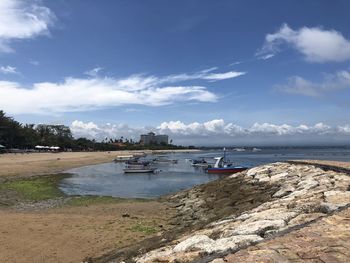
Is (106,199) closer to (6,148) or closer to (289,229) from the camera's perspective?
(289,229)

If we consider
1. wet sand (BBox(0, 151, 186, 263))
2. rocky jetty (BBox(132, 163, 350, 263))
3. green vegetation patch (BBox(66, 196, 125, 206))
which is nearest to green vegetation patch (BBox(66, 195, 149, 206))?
green vegetation patch (BBox(66, 196, 125, 206))

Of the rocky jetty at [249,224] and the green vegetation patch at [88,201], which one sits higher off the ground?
the rocky jetty at [249,224]

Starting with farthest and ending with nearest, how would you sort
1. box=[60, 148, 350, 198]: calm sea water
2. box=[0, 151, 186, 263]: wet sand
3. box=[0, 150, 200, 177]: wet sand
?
box=[0, 150, 200, 177]: wet sand
box=[60, 148, 350, 198]: calm sea water
box=[0, 151, 186, 263]: wet sand

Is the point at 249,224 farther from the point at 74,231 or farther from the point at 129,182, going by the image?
the point at 129,182

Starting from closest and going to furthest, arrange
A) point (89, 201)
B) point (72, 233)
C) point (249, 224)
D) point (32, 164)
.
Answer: point (249, 224) < point (72, 233) < point (89, 201) < point (32, 164)

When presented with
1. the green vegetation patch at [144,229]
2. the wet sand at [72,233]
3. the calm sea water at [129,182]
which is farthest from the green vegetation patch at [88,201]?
the green vegetation patch at [144,229]

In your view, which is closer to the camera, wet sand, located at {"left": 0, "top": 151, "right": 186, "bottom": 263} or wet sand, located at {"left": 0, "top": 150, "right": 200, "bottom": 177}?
wet sand, located at {"left": 0, "top": 151, "right": 186, "bottom": 263}

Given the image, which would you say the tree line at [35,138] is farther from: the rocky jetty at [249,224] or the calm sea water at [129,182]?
the rocky jetty at [249,224]

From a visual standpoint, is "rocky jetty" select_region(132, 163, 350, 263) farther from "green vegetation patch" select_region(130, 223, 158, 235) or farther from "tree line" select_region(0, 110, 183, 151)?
"tree line" select_region(0, 110, 183, 151)

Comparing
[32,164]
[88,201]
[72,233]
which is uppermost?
[32,164]

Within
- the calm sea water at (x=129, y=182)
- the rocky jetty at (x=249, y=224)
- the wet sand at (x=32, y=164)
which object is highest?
the rocky jetty at (x=249, y=224)

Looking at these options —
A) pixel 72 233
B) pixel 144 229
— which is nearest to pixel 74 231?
pixel 72 233

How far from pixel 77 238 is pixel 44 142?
125727 mm

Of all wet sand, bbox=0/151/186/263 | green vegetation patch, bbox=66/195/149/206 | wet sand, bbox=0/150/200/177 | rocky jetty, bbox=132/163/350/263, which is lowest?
green vegetation patch, bbox=66/195/149/206
